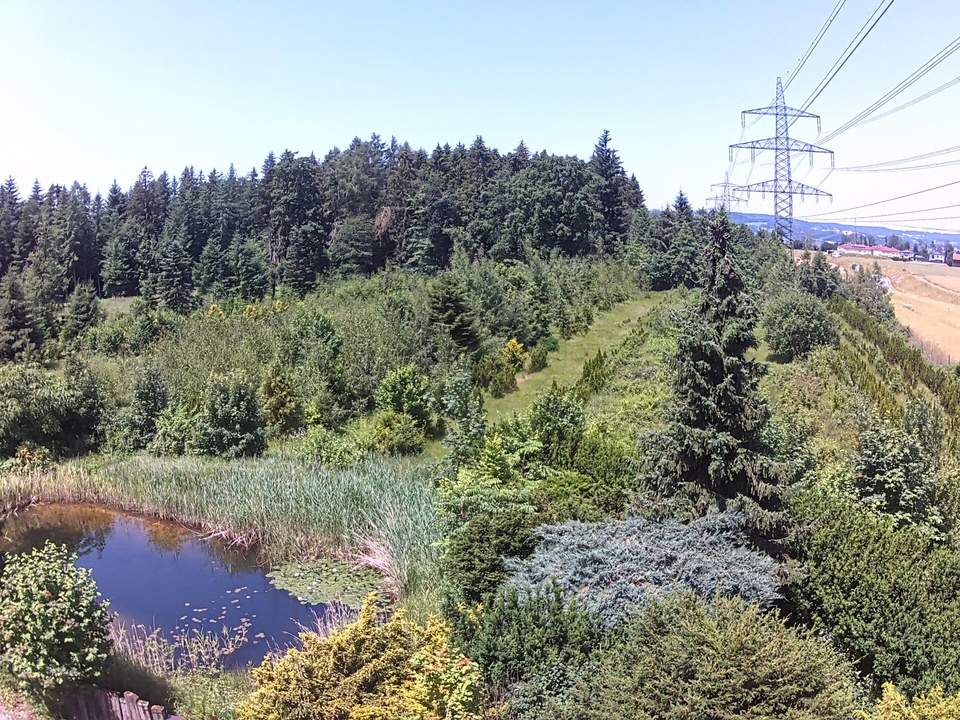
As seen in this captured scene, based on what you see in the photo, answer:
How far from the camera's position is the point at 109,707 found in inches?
245

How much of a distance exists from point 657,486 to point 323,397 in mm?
11196

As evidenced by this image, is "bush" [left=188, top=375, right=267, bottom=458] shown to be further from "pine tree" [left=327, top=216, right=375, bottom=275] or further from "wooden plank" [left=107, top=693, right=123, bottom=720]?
"pine tree" [left=327, top=216, right=375, bottom=275]

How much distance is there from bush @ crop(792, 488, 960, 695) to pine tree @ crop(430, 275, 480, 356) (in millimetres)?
14957

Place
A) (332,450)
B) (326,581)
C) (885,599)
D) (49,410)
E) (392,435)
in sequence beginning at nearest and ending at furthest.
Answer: (885,599) → (326,581) → (332,450) → (392,435) → (49,410)

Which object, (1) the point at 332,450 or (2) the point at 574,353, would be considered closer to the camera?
(1) the point at 332,450

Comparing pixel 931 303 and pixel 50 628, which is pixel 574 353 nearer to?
pixel 50 628

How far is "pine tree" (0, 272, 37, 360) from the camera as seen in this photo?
2541cm

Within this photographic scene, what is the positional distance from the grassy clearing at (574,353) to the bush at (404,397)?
2.02 meters

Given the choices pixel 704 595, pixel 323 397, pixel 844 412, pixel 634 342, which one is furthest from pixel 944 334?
pixel 704 595

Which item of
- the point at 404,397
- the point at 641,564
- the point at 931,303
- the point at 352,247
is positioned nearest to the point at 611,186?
the point at 352,247

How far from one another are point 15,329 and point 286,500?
20.8 meters

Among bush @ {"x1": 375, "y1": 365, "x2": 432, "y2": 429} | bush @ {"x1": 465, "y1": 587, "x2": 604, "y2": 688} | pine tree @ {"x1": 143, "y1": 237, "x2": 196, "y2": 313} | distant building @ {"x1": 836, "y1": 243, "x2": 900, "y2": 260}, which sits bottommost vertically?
bush @ {"x1": 465, "y1": 587, "x2": 604, "y2": 688}

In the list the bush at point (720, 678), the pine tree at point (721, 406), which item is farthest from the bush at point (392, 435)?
the bush at point (720, 678)

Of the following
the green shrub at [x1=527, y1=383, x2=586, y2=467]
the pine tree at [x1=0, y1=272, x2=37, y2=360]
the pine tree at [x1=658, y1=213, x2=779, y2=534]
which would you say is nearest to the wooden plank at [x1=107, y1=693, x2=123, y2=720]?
the pine tree at [x1=658, y1=213, x2=779, y2=534]
